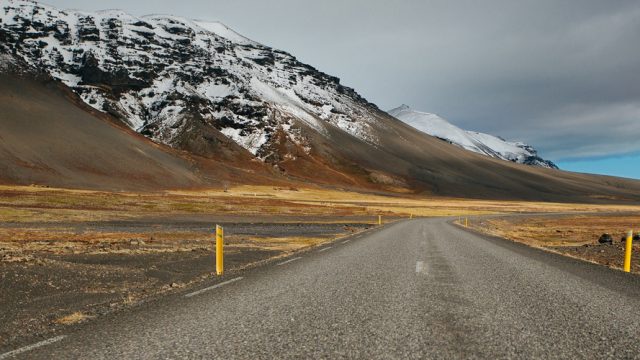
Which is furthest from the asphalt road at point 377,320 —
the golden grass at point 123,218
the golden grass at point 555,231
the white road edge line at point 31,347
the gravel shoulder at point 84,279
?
the golden grass at point 555,231

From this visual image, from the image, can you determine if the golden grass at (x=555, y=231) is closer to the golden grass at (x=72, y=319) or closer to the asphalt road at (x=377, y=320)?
the asphalt road at (x=377, y=320)

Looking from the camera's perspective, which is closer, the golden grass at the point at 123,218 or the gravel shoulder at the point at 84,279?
the gravel shoulder at the point at 84,279

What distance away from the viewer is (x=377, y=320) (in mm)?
7625

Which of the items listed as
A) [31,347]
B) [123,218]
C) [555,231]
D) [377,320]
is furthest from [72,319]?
[555,231]

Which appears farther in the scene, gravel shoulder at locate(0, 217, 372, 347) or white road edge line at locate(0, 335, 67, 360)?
gravel shoulder at locate(0, 217, 372, 347)

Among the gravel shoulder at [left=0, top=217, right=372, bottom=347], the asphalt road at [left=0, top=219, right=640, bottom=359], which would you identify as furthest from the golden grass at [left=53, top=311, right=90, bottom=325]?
the asphalt road at [left=0, top=219, right=640, bottom=359]

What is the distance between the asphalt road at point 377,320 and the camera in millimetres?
6156

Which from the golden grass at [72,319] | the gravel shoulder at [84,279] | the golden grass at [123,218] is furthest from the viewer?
the golden grass at [123,218]

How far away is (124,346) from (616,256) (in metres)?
21.4

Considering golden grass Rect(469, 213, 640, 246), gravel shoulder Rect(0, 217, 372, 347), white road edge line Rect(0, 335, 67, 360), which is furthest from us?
golden grass Rect(469, 213, 640, 246)

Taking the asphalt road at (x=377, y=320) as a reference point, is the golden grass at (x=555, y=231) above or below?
below

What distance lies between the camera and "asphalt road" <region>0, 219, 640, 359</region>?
20.2 ft

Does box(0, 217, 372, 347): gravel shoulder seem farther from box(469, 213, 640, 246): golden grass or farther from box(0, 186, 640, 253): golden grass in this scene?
box(469, 213, 640, 246): golden grass

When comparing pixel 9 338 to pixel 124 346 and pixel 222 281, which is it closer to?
pixel 124 346
